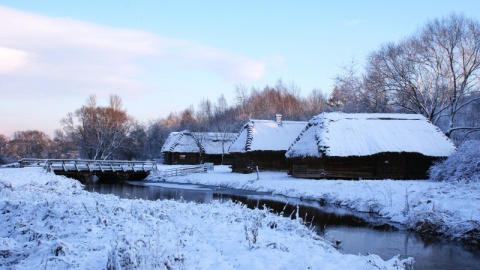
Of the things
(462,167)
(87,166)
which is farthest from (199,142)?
(462,167)

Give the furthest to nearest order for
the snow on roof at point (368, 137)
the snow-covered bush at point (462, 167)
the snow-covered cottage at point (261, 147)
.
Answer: the snow-covered cottage at point (261, 147), the snow on roof at point (368, 137), the snow-covered bush at point (462, 167)

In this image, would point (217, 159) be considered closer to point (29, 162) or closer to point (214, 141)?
point (214, 141)

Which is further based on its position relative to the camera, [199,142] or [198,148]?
[198,148]

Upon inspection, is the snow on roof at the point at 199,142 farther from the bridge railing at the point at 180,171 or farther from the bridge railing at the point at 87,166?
the bridge railing at the point at 180,171

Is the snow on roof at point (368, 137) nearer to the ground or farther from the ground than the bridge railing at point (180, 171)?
farther from the ground

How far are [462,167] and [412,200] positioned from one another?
811 centimetres

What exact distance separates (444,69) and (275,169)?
18.8 metres

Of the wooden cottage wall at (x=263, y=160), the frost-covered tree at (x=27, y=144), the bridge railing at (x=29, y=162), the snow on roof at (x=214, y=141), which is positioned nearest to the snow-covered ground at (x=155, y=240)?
the bridge railing at (x=29, y=162)

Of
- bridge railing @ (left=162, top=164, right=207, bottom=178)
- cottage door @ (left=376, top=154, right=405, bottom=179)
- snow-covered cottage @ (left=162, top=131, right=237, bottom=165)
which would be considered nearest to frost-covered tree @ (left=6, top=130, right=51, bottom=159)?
snow-covered cottage @ (left=162, top=131, right=237, bottom=165)

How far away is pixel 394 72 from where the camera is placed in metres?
39.4

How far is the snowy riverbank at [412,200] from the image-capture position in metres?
13.8

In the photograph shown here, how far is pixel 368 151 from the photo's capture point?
29.2 metres

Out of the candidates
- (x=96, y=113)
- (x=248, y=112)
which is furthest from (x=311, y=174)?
(x=96, y=113)

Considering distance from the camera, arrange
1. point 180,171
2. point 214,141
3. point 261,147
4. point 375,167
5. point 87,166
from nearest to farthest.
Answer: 1. point 375,167
2. point 87,166
3. point 261,147
4. point 180,171
5. point 214,141
